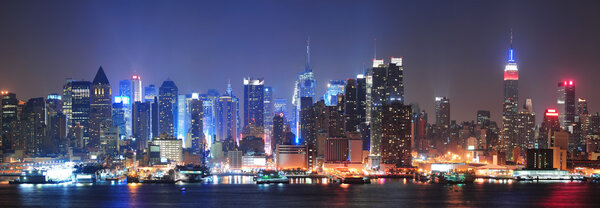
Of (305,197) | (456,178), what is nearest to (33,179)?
(305,197)

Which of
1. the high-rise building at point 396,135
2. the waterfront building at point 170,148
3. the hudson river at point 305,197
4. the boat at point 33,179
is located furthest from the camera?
the waterfront building at point 170,148

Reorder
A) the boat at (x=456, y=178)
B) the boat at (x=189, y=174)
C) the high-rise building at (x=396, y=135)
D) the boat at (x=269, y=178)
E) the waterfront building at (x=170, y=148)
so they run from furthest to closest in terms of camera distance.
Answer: the waterfront building at (x=170, y=148) → the high-rise building at (x=396, y=135) → the boat at (x=189, y=174) → the boat at (x=456, y=178) → the boat at (x=269, y=178)

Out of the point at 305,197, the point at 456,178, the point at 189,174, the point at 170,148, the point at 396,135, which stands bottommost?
the point at 456,178

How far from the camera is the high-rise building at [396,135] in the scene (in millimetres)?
172125

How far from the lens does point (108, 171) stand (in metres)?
154

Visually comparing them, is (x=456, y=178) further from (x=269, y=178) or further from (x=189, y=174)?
(x=189, y=174)

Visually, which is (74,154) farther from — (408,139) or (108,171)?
(408,139)

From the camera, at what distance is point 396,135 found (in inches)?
6850

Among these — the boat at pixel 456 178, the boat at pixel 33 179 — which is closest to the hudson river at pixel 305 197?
the boat at pixel 456 178

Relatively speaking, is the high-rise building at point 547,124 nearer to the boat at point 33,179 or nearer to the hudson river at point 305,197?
the hudson river at point 305,197

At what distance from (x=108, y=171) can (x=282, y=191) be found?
5719 cm

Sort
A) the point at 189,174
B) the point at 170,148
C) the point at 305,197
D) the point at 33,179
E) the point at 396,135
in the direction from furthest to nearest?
the point at 170,148
the point at 396,135
the point at 189,174
the point at 33,179
the point at 305,197

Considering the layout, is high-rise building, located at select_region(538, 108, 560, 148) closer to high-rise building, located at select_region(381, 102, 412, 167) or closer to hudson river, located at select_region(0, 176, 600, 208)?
high-rise building, located at select_region(381, 102, 412, 167)

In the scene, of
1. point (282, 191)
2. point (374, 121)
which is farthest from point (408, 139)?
point (282, 191)
